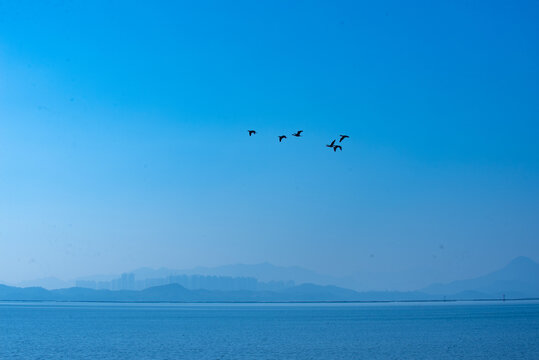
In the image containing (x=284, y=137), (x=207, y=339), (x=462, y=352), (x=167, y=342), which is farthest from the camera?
(x=207, y=339)

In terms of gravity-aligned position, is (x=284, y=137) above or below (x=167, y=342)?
above

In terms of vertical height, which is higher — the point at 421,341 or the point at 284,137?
the point at 284,137

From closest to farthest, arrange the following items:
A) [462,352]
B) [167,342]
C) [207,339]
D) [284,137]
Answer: [284,137]
[462,352]
[167,342]
[207,339]

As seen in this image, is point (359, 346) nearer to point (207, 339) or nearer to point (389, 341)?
point (389, 341)

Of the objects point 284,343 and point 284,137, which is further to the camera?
point 284,343

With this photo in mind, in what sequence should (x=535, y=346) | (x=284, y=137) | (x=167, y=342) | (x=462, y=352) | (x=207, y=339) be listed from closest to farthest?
1. (x=284, y=137)
2. (x=462, y=352)
3. (x=535, y=346)
4. (x=167, y=342)
5. (x=207, y=339)

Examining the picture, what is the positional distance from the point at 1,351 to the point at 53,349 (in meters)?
5.42

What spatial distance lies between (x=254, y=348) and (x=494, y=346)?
28.5 m

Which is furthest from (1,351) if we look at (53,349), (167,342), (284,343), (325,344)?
(325,344)

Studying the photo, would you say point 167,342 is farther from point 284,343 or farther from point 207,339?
point 284,343

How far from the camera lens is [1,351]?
6562cm

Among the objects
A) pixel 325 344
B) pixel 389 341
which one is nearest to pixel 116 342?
pixel 325 344

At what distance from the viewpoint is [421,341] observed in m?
76.4

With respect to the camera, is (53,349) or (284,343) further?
(284,343)
